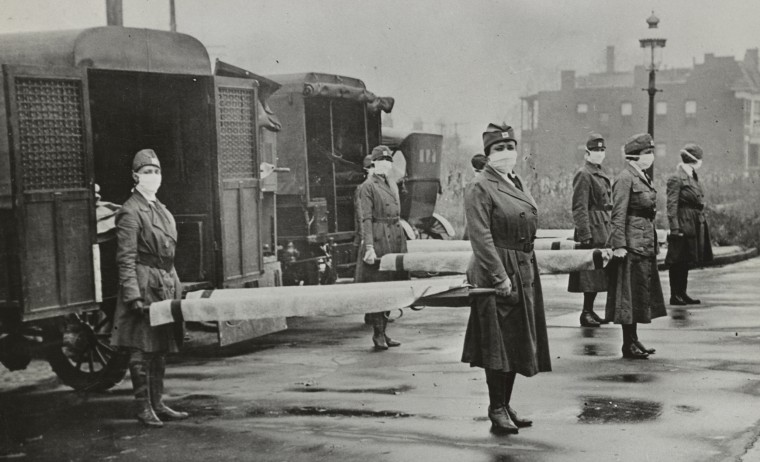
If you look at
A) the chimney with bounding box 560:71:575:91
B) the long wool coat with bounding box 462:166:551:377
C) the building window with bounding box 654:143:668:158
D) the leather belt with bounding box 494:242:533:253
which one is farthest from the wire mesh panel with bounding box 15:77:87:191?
the chimney with bounding box 560:71:575:91

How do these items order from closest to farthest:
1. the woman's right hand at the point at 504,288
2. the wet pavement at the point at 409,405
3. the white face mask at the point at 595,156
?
the wet pavement at the point at 409,405 → the woman's right hand at the point at 504,288 → the white face mask at the point at 595,156

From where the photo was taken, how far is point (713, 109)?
5341 cm

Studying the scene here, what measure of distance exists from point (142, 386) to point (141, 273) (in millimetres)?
869

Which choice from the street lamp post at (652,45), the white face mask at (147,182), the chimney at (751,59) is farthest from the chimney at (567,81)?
the white face mask at (147,182)

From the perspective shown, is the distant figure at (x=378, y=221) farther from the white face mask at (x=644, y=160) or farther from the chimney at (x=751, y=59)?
the chimney at (x=751, y=59)

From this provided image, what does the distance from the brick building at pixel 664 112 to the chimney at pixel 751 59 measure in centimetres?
7

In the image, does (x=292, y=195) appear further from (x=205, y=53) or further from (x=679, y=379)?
(x=679, y=379)

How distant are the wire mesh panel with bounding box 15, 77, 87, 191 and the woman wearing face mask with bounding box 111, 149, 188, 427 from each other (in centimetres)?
57

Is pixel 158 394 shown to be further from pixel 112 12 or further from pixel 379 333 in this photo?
pixel 112 12

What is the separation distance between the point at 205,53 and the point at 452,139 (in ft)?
152

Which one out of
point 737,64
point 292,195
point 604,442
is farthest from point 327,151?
point 737,64

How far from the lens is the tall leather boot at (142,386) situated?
6.91m

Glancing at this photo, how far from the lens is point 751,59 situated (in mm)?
52938

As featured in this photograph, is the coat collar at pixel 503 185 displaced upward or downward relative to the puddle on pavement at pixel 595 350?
upward
